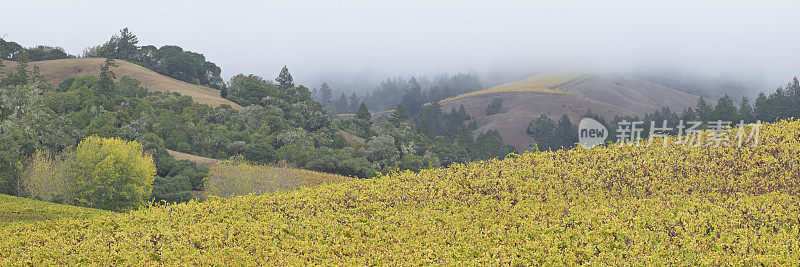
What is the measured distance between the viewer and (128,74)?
3467 inches

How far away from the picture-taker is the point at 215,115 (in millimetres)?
72312

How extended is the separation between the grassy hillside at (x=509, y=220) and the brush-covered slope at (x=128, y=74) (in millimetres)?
75510

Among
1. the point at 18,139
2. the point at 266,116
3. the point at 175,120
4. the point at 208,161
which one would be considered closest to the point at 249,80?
the point at 266,116

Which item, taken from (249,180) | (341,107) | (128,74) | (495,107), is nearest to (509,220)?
(249,180)

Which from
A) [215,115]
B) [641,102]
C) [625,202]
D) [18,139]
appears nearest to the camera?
[625,202]

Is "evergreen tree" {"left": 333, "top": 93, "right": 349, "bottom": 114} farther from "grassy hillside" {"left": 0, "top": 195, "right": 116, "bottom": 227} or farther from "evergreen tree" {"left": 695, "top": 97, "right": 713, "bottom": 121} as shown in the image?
"grassy hillside" {"left": 0, "top": 195, "right": 116, "bottom": 227}

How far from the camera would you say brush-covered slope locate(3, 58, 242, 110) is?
8538 cm

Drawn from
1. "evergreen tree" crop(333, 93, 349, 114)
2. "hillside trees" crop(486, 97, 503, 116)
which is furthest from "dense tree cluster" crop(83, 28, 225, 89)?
"evergreen tree" crop(333, 93, 349, 114)

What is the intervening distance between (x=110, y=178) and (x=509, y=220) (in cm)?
3522

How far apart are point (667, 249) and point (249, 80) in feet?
291

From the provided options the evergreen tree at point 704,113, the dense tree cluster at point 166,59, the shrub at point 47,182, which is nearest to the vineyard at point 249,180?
the shrub at point 47,182

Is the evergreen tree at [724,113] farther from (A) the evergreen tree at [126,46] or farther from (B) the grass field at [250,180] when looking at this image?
(A) the evergreen tree at [126,46]

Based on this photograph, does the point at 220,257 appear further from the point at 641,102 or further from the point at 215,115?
the point at 641,102

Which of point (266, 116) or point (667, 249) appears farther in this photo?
point (266, 116)
